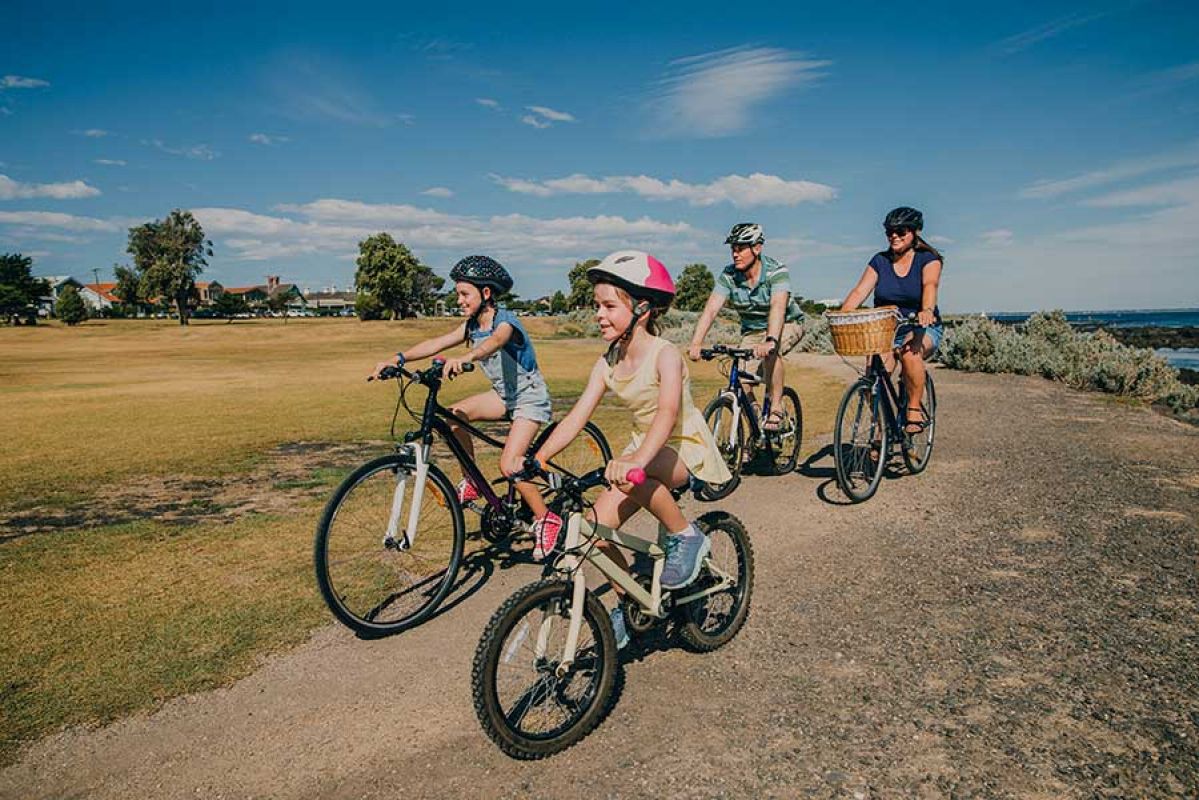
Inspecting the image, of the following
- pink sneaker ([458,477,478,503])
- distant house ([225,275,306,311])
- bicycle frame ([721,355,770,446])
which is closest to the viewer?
pink sneaker ([458,477,478,503])

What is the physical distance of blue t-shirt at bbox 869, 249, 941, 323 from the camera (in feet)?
24.8

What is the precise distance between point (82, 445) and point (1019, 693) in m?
13.3

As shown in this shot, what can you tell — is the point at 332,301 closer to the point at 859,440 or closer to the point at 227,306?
the point at 227,306

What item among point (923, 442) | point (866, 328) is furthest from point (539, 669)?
point (923, 442)

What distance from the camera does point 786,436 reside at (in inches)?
326

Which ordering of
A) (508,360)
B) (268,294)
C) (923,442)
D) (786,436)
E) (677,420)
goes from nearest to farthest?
(677,420), (508,360), (786,436), (923,442), (268,294)

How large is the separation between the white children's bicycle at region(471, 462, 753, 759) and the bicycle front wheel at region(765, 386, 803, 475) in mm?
4222

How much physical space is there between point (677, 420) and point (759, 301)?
4451 mm

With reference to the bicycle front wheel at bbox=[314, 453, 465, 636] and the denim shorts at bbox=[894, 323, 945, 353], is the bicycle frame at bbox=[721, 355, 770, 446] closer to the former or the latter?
the denim shorts at bbox=[894, 323, 945, 353]

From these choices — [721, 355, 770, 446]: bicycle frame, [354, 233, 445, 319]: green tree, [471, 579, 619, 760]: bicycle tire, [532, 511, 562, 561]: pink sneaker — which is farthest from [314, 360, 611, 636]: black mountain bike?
[354, 233, 445, 319]: green tree

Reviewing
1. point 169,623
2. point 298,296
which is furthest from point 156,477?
point 298,296

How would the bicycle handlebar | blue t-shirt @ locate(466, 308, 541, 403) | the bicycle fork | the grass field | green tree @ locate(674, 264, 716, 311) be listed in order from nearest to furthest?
the grass field, the bicycle fork, the bicycle handlebar, blue t-shirt @ locate(466, 308, 541, 403), green tree @ locate(674, 264, 716, 311)

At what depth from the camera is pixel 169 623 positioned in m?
4.84

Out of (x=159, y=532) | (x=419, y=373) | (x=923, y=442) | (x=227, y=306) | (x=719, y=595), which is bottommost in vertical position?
(x=159, y=532)
